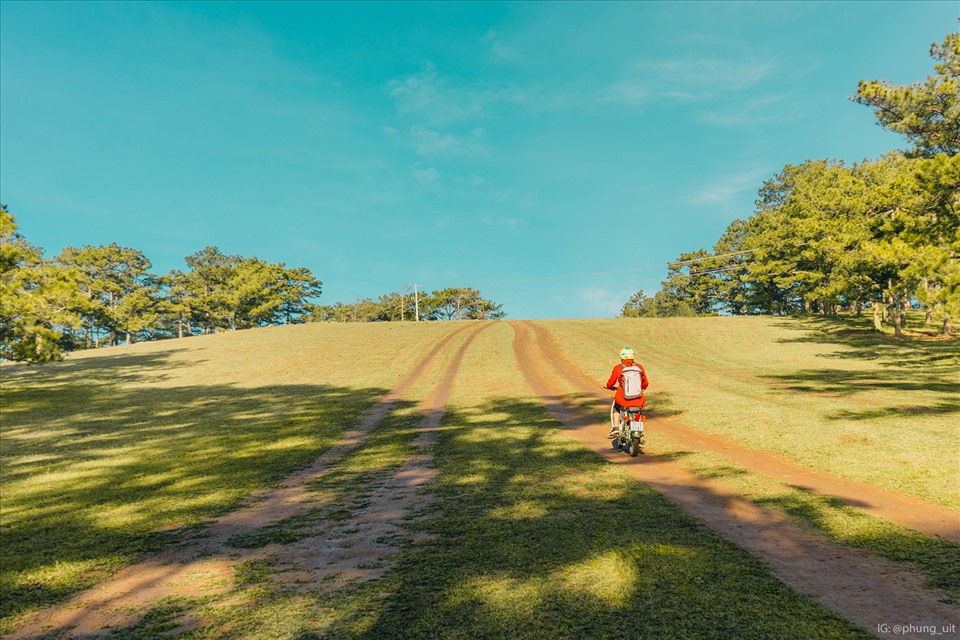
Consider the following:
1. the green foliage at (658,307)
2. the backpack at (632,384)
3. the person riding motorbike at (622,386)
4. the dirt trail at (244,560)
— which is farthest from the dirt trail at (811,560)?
the green foliage at (658,307)

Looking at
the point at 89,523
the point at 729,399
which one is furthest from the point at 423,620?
the point at 729,399

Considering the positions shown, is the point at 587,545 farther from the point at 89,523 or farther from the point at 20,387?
the point at 20,387

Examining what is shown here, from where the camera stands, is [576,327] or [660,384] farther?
[576,327]

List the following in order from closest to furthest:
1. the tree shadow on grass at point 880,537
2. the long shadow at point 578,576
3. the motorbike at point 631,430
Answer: the long shadow at point 578,576 → the tree shadow on grass at point 880,537 → the motorbike at point 631,430

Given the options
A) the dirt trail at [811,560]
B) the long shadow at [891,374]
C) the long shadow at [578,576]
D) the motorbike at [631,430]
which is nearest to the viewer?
the long shadow at [578,576]

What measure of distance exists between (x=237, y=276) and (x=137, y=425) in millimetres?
83684

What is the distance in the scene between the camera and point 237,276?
91125mm

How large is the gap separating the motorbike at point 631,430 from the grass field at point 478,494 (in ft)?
3.17

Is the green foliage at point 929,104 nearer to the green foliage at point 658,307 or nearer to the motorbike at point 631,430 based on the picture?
the motorbike at point 631,430

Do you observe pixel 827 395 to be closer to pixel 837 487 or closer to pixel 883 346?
pixel 837 487

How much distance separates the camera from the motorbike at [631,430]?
10.1 meters

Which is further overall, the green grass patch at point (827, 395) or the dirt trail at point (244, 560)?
the green grass patch at point (827, 395)

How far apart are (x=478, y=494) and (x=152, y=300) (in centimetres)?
10486

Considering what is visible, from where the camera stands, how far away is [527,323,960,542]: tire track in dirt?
239 inches
